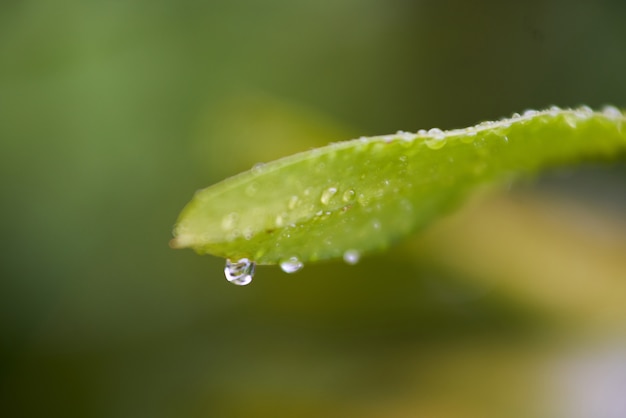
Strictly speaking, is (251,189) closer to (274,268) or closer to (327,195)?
(327,195)

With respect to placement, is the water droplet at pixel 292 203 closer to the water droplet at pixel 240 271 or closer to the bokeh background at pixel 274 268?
the water droplet at pixel 240 271

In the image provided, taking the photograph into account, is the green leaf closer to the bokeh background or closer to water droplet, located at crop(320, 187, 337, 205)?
water droplet, located at crop(320, 187, 337, 205)

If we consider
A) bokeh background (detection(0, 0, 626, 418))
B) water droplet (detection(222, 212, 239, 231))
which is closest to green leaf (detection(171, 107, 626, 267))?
water droplet (detection(222, 212, 239, 231))

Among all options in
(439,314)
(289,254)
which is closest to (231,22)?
(439,314)

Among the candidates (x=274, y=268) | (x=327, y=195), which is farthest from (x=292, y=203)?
(x=274, y=268)

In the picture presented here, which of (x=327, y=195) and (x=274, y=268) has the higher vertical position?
(x=274, y=268)

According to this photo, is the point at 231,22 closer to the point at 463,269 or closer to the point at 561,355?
the point at 463,269

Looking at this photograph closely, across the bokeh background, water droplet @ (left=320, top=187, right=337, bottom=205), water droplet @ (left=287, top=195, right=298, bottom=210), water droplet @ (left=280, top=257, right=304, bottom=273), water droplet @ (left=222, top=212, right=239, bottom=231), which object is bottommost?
water droplet @ (left=280, top=257, right=304, bottom=273)
